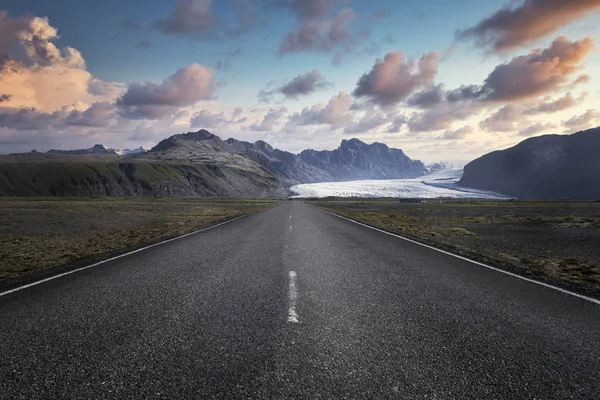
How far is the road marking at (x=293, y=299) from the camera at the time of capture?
502cm

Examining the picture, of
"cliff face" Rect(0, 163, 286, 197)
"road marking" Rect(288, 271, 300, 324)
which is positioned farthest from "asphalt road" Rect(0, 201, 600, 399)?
"cliff face" Rect(0, 163, 286, 197)

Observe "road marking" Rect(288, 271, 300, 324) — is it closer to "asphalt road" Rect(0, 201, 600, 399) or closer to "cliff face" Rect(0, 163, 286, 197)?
"asphalt road" Rect(0, 201, 600, 399)

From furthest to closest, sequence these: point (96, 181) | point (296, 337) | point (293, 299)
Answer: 1. point (96, 181)
2. point (293, 299)
3. point (296, 337)

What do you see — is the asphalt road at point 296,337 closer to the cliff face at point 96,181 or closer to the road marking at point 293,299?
the road marking at point 293,299

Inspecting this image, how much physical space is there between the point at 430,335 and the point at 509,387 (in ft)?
4.21

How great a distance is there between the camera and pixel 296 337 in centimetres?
434

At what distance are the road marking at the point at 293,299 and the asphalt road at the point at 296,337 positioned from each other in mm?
32

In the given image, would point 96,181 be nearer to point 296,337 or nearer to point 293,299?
point 293,299

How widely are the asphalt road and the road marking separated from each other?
0.10ft

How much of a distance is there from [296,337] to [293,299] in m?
1.73

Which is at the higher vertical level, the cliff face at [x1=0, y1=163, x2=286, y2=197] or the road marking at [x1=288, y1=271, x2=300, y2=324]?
the cliff face at [x1=0, y1=163, x2=286, y2=197]

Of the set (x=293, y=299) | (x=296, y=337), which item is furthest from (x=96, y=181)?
(x=296, y=337)

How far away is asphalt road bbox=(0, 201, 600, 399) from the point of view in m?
3.21

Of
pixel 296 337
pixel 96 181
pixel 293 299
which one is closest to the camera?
pixel 296 337
